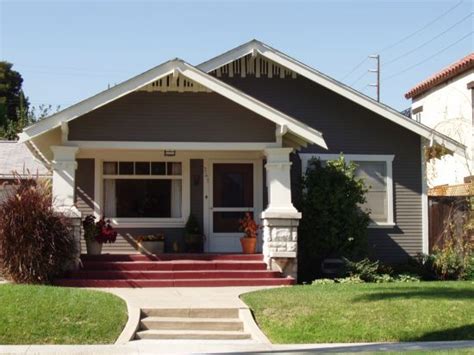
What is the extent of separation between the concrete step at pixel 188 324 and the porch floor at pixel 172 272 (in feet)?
10.4

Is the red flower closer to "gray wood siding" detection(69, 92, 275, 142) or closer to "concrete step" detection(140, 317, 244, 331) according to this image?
"gray wood siding" detection(69, 92, 275, 142)

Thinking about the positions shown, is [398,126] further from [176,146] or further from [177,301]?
[177,301]

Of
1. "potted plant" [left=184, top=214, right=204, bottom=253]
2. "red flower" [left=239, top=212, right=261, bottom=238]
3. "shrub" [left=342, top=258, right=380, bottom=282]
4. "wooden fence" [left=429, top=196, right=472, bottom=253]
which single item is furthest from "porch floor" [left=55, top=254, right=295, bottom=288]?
"wooden fence" [left=429, top=196, right=472, bottom=253]

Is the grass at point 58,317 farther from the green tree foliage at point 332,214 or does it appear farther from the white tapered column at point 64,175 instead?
the green tree foliage at point 332,214

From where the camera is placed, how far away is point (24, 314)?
32.8ft

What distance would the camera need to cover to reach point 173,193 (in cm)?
1694

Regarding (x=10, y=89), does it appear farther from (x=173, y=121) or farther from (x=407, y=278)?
(x=407, y=278)

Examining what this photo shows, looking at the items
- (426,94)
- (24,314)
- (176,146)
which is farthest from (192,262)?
(426,94)

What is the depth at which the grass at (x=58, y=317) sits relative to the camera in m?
9.40

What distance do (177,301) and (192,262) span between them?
269 cm

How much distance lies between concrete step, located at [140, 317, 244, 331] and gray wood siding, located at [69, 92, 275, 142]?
4.90m

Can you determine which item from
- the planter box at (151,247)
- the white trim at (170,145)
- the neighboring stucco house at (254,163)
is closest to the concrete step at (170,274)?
the neighboring stucco house at (254,163)

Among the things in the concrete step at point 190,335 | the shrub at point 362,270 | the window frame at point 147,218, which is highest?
the window frame at point 147,218

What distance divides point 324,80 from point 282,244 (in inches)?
182
